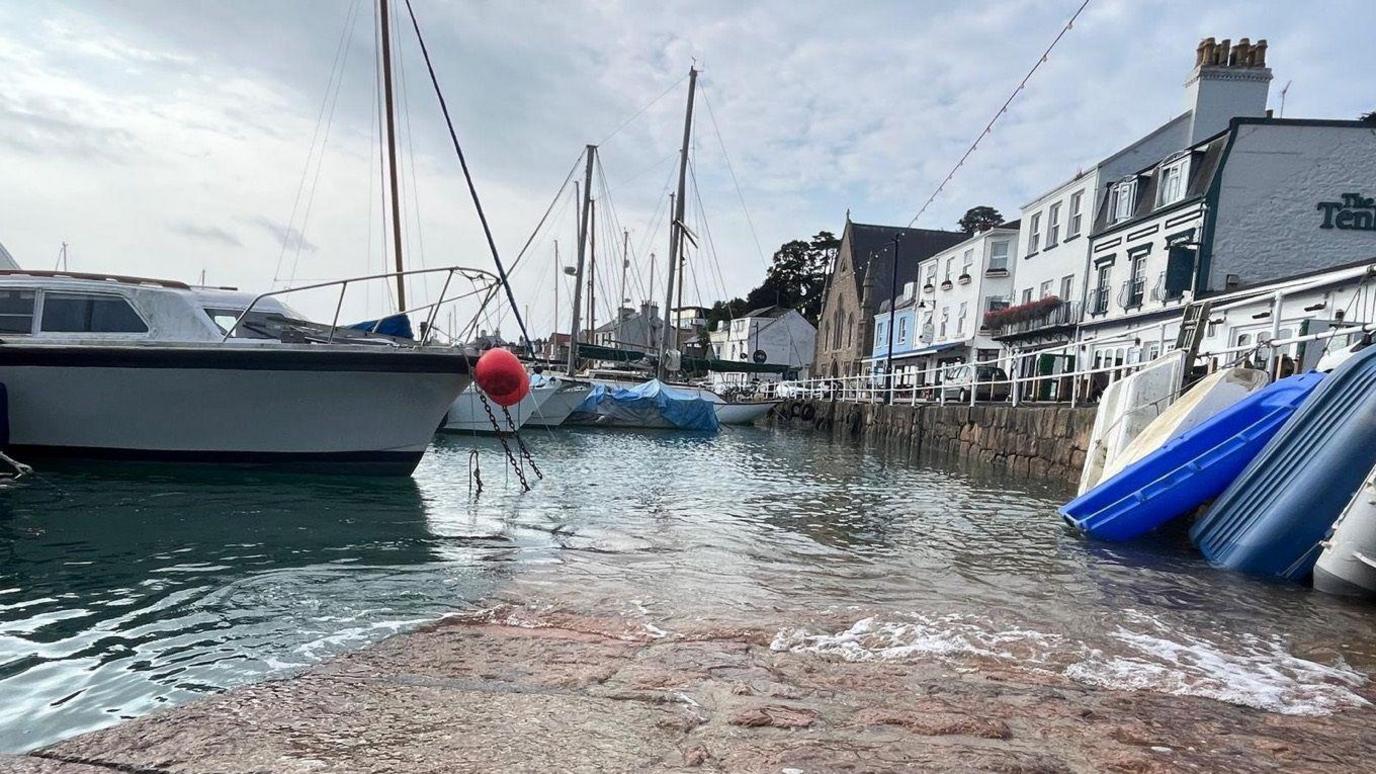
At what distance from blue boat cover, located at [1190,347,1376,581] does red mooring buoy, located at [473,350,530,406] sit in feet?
24.2

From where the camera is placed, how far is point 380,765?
104 inches

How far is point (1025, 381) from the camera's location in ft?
57.4

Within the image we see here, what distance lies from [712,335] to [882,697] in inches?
3192

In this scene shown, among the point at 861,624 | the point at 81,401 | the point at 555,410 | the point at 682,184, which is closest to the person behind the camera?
the point at 861,624

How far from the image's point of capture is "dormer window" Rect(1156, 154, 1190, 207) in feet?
82.7

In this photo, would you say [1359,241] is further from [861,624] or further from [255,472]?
[255,472]

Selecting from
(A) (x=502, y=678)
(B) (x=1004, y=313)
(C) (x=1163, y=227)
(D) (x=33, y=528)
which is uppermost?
(C) (x=1163, y=227)

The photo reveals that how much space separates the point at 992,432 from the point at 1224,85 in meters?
17.0

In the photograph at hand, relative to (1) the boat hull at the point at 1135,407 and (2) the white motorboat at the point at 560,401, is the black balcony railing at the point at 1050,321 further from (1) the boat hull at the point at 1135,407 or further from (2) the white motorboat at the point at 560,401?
(1) the boat hull at the point at 1135,407

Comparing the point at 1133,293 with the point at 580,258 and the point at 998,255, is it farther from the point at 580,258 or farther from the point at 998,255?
the point at 580,258

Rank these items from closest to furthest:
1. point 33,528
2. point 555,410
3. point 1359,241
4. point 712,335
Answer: point 33,528
point 1359,241
point 555,410
point 712,335

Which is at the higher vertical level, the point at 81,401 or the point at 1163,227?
the point at 1163,227

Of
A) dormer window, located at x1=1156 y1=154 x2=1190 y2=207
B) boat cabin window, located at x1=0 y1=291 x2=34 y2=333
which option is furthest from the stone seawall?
boat cabin window, located at x1=0 y1=291 x2=34 y2=333

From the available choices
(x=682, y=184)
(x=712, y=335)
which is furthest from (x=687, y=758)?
(x=712, y=335)
